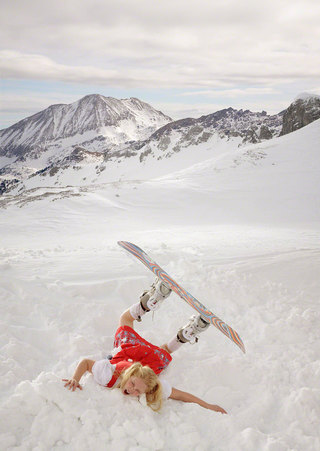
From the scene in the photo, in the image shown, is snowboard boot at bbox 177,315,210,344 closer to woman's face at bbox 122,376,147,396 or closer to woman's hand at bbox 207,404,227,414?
woman's hand at bbox 207,404,227,414

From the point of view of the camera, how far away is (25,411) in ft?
10.2

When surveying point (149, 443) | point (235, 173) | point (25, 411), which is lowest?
point (149, 443)

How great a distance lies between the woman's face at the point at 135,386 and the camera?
3480mm

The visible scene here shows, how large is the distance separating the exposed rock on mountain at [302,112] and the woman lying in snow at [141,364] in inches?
1612

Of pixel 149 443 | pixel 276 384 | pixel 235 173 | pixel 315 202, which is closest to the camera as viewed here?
pixel 149 443

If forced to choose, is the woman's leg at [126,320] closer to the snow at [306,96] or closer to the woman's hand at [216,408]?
the woman's hand at [216,408]

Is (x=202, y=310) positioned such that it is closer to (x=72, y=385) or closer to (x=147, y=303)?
(x=147, y=303)

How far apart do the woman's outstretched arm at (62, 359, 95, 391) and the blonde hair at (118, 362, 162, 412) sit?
0.44 meters

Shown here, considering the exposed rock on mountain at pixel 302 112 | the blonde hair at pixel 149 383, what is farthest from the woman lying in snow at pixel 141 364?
the exposed rock on mountain at pixel 302 112

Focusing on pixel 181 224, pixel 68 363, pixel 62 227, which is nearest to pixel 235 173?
pixel 181 224

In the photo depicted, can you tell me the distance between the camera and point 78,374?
142 inches

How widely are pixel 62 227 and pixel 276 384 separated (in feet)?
37.6

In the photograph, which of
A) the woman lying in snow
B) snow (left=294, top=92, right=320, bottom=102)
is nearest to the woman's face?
the woman lying in snow

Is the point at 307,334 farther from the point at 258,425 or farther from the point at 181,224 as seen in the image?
the point at 181,224
